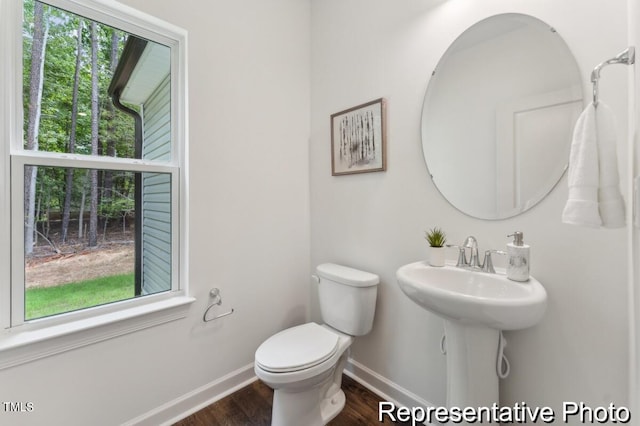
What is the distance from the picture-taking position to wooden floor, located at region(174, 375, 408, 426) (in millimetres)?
1411

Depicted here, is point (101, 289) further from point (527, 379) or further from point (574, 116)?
point (574, 116)

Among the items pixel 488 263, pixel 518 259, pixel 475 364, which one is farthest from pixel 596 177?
pixel 475 364

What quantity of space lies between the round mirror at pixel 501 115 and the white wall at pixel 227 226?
101cm

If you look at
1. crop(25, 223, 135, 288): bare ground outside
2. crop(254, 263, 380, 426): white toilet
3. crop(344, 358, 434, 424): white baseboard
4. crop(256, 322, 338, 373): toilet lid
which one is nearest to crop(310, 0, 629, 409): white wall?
crop(344, 358, 434, 424): white baseboard

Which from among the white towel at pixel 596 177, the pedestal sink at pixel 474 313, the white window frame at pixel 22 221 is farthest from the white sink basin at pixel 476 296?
the white window frame at pixel 22 221

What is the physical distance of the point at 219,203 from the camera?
1598 mm

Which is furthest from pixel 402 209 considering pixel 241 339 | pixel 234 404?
pixel 234 404

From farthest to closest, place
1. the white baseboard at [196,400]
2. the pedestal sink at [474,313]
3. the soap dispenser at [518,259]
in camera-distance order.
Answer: the white baseboard at [196,400] → the soap dispenser at [518,259] → the pedestal sink at [474,313]

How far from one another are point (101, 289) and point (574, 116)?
2.21 m

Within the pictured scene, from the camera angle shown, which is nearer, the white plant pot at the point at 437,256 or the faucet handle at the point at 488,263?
the faucet handle at the point at 488,263

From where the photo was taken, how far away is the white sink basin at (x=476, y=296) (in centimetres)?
83

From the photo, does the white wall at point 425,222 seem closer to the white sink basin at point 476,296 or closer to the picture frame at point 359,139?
the picture frame at point 359,139

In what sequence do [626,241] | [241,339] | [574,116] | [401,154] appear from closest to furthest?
[626,241]
[574,116]
[401,154]
[241,339]

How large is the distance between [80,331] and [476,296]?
1.67 m
